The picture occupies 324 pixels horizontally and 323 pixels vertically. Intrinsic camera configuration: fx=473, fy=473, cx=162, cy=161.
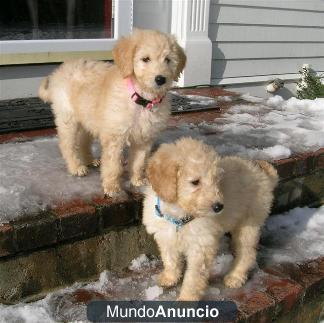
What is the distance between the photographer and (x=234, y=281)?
3.36 meters

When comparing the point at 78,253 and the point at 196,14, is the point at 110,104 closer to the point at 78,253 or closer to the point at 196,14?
the point at 78,253

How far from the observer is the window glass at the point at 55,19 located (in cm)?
624

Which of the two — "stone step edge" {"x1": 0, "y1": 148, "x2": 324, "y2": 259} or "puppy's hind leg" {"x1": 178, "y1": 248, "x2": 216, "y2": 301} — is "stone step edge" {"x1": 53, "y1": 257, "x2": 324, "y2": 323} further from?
"stone step edge" {"x1": 0, "y1": 148, "x2": 324, "y2": 259}

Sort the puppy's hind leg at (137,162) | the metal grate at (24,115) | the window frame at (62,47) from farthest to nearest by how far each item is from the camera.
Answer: the window frame at (62,47)
the metal grate at (24,115)
the puppy's hind leg at (137,162)

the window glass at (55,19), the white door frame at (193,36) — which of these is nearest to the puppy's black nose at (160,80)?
the window glass at (55,19)

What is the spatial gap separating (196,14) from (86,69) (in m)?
4.04

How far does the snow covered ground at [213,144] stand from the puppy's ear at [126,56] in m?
0.93

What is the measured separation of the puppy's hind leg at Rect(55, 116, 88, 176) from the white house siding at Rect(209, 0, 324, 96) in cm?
472

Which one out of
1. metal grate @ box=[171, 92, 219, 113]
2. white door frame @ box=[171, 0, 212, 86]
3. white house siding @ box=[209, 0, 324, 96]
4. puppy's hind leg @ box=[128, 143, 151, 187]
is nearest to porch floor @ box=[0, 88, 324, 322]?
puppy's hind leg @ box=[128, 143, 151, 187]

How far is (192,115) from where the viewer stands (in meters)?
5.84

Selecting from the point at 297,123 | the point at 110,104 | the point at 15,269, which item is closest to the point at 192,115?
the point at 297,123

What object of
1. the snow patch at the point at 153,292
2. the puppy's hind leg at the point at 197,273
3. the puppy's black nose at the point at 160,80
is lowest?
the snow patch at the point at 153,292

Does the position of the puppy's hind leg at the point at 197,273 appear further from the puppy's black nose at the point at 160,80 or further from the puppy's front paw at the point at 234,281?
the puppy's black nose at the point at 160,80

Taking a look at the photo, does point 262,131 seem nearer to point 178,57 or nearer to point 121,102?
point 178,57
